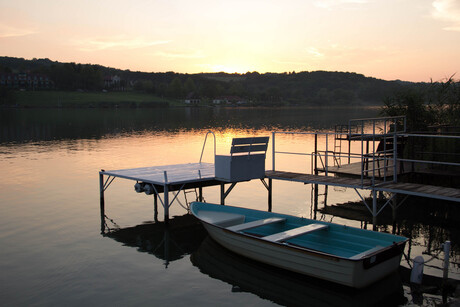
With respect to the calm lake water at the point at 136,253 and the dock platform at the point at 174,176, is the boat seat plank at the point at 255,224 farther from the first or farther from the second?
the dock platform at the point at 174,176

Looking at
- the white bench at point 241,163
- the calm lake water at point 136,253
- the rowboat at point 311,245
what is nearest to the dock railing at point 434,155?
the calm lake water at point 136,253

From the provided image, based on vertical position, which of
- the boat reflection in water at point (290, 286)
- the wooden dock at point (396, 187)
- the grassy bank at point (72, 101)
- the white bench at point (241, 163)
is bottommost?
the boat reflection in water at point (290, 286)

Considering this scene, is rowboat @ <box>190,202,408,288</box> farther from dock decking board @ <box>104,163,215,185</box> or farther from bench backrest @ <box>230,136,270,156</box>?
bench backrest @ <box>230,136,270,156</box>

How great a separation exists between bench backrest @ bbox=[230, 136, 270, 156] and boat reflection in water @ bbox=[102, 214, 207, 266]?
2.99 metres

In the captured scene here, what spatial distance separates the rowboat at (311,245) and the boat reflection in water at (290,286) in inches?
11.1

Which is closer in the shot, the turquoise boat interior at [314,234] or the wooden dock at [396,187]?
the turquoise boat interior at [314,234]

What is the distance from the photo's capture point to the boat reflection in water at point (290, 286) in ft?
31.0

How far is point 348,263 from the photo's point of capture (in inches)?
359

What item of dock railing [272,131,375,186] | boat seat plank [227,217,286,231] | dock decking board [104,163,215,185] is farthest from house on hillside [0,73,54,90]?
boat seat plank [227,217,286,231]

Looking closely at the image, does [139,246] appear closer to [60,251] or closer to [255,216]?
[60,251]

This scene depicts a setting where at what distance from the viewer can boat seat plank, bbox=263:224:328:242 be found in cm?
1071

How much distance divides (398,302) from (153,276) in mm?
5703

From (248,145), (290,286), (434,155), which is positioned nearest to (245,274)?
(290,286)

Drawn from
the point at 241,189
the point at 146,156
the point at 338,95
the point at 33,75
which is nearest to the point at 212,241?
the point at 241,189
